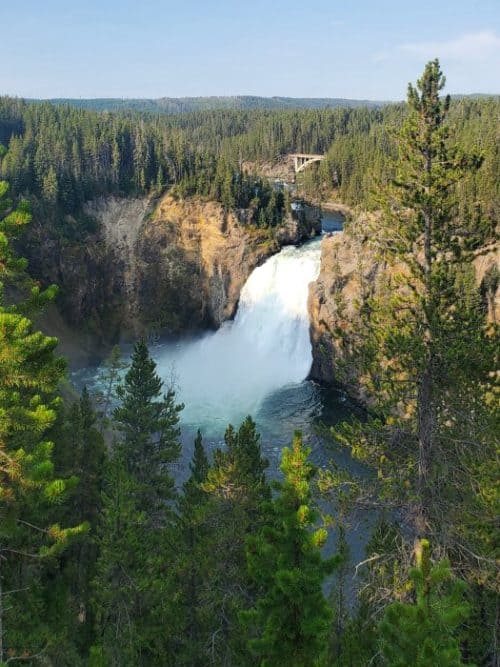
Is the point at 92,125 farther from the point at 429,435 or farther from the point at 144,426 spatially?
the point at 429,435

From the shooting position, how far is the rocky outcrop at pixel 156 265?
73000mm

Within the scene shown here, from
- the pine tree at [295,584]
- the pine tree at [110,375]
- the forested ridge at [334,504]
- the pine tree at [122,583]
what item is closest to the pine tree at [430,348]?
the forested ridge at [334,504]

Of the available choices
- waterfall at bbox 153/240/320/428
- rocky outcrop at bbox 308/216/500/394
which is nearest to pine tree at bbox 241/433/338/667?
rocky outcrop at bbox 308/216/500/394

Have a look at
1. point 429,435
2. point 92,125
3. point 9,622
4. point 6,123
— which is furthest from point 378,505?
point 6,123

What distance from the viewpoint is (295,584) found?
10711 millimetres

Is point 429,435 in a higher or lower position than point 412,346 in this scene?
lower

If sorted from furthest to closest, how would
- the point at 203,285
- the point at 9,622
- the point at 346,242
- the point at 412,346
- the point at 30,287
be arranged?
1. the point at 203,285
2. the point at 346,242
3. the point at 9,622
4. the point at 412,346
5. the point at 30,287

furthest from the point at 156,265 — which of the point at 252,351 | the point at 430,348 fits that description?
the point at 430,348

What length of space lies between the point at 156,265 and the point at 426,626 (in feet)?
237

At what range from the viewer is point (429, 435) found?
13633mm

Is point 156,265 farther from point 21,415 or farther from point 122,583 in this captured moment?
point 21,415

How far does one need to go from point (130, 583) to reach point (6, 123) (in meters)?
136

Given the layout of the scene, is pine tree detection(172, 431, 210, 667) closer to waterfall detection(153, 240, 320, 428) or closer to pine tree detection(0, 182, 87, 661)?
pine tree detection(0, 182, 87, 661)

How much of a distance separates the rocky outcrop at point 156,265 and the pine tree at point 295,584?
61.2 meters
